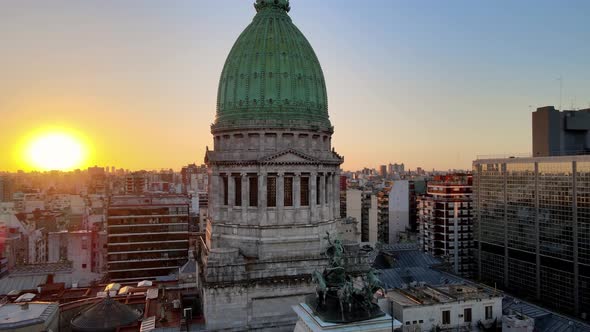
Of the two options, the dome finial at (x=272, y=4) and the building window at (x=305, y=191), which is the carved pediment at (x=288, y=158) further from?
the dome finial at (x=272, y=4)

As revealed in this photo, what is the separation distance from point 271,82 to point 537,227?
57627 millimetres

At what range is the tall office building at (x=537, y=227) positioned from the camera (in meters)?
70.2

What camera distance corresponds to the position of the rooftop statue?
28.8 meters

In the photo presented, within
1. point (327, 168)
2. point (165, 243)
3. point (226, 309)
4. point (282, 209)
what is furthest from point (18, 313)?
point (165, 243)

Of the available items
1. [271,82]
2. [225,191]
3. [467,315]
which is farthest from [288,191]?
[467,315]

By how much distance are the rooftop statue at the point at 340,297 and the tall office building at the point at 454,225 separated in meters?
75.6

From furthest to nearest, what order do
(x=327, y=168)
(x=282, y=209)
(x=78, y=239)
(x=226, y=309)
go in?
1. (x=78, y=239)
2. (x=327, y=168)
3. (x=282, y=209)
4. (x=226, y=309)

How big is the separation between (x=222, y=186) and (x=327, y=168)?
1070 centimetres

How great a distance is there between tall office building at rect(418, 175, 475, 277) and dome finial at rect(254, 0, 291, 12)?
2693 inches

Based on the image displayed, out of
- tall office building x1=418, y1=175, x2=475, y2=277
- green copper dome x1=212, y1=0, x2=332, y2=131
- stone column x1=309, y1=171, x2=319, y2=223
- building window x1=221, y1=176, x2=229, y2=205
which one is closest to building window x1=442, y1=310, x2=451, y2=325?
stone column x1=309, y1=171, x2=319, y2=223

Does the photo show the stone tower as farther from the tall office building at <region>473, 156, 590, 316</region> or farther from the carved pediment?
the tall office building at <region>473, 156, 590, 316</region>

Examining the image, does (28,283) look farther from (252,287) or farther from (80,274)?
(252,287)

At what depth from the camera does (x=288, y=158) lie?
43906 millimetres

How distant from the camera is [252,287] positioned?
4034 centimetres
